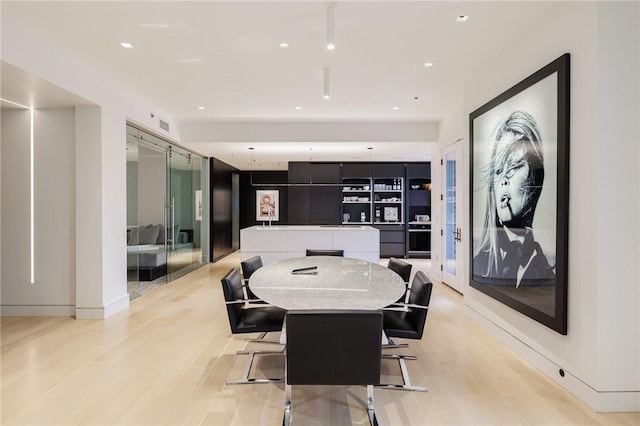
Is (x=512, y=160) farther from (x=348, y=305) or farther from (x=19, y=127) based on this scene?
(x=19, y=127)

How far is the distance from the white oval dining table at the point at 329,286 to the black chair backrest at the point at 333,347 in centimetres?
28

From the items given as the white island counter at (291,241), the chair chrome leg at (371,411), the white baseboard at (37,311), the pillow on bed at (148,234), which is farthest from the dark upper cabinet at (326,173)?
the chair chrome leg at (371,411)

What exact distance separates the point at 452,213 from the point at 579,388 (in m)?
3.92

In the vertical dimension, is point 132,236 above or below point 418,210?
below

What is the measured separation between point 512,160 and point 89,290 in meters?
5.00

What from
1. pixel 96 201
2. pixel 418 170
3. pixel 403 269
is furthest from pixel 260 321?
pixel 418 170

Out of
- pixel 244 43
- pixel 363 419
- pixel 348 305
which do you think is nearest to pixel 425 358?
pixel 363 419

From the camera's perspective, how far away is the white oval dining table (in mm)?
2318

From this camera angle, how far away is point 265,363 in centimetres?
308

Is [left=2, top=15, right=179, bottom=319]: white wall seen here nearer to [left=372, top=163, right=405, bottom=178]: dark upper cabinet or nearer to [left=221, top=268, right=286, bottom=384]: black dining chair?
[left=221, top=268, right=286, bottom=384]: black dining chair

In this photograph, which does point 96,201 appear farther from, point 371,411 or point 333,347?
point 371,411

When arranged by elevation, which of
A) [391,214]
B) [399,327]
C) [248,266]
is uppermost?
[391,214]

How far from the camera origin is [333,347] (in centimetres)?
195

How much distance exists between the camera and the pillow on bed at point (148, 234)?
5.49m
